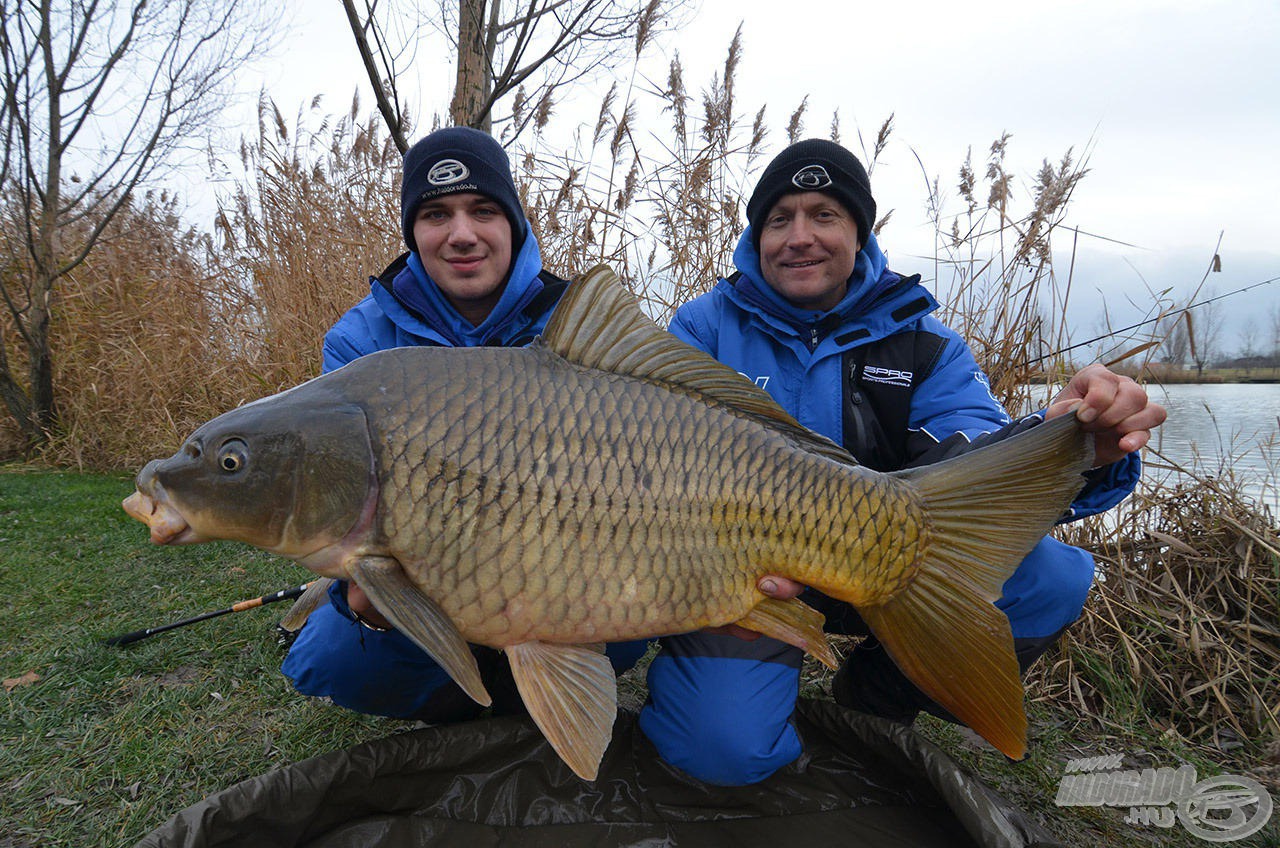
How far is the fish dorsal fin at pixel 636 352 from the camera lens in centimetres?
115

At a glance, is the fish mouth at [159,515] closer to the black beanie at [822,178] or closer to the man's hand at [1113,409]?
the man's hand at [1113,409]

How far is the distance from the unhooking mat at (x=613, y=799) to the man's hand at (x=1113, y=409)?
647 millimetres

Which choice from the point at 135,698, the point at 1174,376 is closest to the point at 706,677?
the point at 135,698

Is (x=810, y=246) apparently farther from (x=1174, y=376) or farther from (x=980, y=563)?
(x=1174, y=376)

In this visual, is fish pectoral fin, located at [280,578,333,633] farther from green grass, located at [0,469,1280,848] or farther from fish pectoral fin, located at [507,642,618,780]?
green grass, located at [0,469,1280,848]

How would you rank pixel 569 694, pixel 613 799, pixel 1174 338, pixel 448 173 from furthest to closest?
pixel 1174 338 < pixel 448 173 < pixel 613 799 < pixel 569 694

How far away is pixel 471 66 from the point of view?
10.5ft

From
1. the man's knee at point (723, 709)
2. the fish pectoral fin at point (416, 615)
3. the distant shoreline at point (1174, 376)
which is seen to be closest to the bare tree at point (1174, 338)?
the distant shoreline at point (1174, 376)

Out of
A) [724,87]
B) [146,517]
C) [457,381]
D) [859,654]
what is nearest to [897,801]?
[859,654]

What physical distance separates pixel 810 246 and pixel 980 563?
0.90 meters

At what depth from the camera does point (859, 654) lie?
1.82 meters

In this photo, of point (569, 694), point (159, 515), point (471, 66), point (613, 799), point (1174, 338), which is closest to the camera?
point (159, 515)

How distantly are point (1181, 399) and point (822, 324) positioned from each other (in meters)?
1.87

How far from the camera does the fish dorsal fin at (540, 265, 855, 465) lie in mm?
1154
